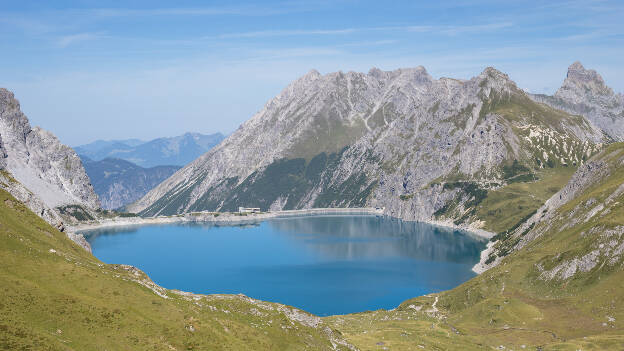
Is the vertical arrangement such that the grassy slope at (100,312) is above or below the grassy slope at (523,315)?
above

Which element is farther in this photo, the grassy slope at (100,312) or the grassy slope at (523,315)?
the grassy slope at (523,315)

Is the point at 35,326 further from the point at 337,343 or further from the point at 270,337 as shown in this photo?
the point at 337,343

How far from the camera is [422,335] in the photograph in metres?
132

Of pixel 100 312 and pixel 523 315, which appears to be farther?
pixel 523 315

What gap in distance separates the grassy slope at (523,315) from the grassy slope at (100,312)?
3110 centimetres

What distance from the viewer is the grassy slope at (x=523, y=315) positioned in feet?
422

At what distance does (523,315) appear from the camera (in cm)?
16112

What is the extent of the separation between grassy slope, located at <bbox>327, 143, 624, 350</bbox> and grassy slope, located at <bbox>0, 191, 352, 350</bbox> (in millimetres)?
31105

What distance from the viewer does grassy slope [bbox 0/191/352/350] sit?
5822cm

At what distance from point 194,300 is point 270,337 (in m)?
13.3

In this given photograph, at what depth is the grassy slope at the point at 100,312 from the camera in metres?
58.2

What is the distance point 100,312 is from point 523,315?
13061 cm

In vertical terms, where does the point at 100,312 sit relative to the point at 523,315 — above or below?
above

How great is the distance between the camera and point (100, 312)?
64.1 metres
